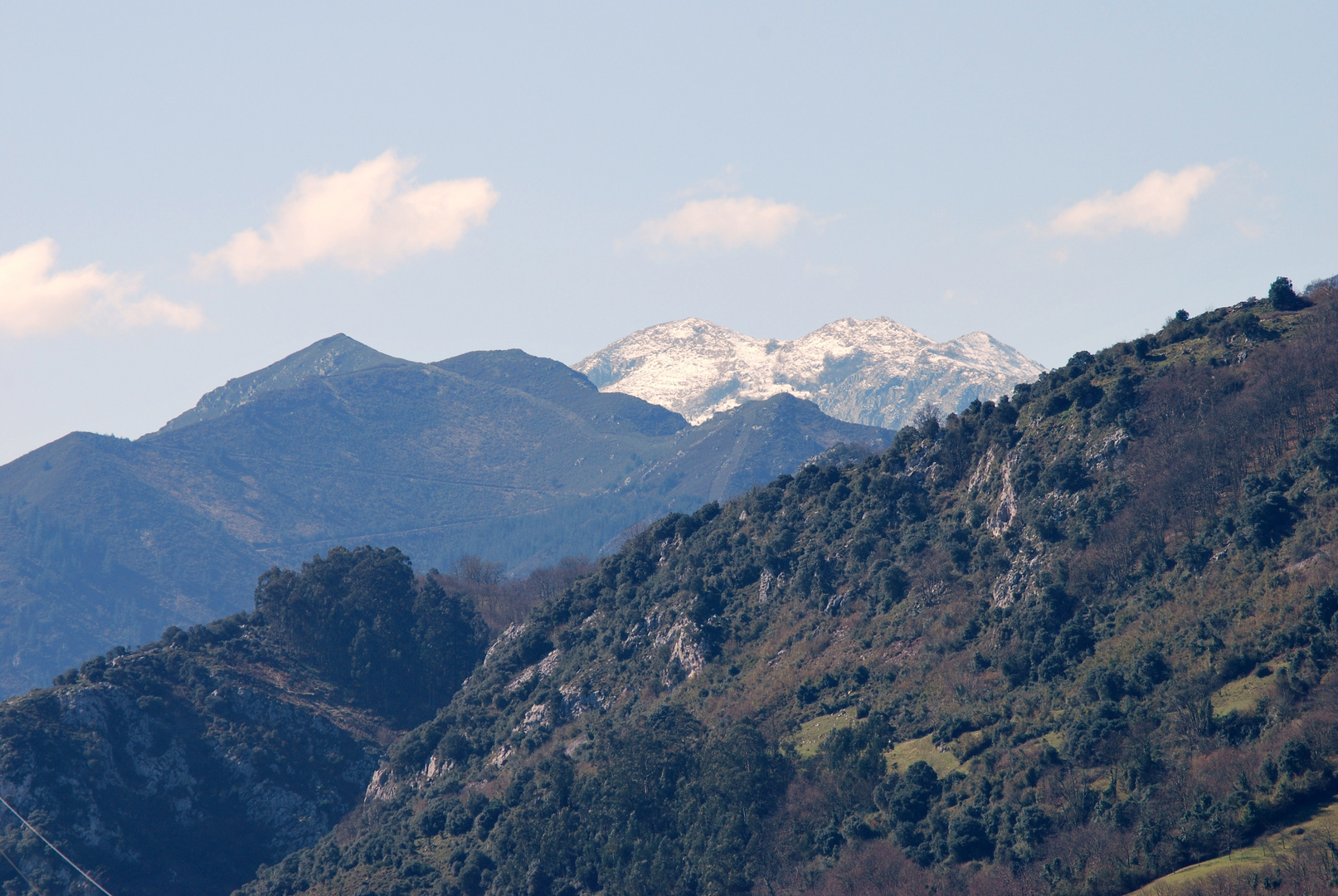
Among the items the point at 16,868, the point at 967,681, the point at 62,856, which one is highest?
the point at 16,868

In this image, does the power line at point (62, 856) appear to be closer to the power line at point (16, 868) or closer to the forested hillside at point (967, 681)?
the power line at point (16, 868)

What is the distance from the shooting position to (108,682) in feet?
479

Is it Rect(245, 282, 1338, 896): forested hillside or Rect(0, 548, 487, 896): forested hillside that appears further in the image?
Rect(0, 548, 487, 896): forested hillside

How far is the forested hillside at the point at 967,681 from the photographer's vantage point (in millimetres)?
79625

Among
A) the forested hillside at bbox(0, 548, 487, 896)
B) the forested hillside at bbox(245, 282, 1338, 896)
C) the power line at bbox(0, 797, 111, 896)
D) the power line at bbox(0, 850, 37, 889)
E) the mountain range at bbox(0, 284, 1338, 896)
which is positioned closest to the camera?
the forested hillside at bbox(245, 282, 1338, 896)

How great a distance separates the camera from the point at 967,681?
4085 inches

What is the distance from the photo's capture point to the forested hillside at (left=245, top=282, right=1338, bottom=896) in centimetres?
7962

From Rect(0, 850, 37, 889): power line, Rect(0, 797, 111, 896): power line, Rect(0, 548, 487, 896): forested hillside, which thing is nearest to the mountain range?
Rect(0, 850, 37, 889): power line

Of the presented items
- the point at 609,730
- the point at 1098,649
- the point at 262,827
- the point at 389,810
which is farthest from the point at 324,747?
the point at 1098,649

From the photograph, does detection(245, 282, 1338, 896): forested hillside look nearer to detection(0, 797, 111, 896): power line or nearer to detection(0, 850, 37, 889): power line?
detection(0, 797, 111, 896): power line

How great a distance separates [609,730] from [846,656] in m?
23.9

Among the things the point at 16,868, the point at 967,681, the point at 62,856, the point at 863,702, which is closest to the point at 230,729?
the point at 62,856

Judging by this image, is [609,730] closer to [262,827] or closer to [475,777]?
[475,777]

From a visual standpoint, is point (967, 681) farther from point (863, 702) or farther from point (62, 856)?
point (62, 856)
